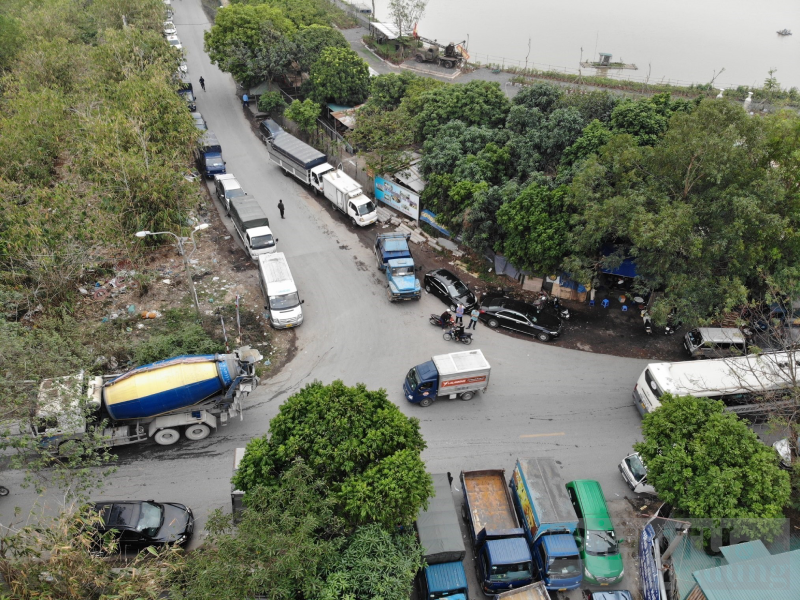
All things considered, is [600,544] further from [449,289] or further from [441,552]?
[449,289]

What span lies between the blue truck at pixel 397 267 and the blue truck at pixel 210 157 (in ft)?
44.4

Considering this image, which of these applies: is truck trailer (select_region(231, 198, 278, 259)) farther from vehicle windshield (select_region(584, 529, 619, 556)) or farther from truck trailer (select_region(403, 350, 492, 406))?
vehicle windshield (select_region(584, 529, 619, 556))

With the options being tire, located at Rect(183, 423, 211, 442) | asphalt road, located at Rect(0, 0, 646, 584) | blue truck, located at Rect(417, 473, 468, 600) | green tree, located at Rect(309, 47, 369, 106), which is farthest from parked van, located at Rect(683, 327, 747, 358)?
green tree, located at Rect(309, 47, 369, 106)

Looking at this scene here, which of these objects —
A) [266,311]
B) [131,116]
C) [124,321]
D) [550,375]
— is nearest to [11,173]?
[131,116]

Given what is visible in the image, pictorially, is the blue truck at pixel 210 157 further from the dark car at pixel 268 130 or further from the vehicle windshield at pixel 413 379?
the vehicle windshield at pixel 413 379

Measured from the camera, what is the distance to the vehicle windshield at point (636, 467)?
1754 centimetres

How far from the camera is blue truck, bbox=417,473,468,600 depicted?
1402 cm

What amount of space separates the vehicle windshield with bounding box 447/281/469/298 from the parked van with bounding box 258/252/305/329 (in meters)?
7.01

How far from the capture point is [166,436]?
59.9ft

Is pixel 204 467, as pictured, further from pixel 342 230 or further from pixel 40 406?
pixel 342 230

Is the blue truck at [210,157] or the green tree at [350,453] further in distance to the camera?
the blue truck at [210,157]

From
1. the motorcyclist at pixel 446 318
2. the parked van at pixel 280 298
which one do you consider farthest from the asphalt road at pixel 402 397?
the parked van at pixel 280 298

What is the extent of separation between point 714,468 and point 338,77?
33.0 m

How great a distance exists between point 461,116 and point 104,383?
2380 centimetres
